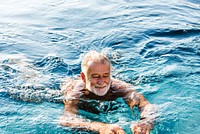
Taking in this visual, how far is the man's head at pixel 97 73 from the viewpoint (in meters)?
5.27

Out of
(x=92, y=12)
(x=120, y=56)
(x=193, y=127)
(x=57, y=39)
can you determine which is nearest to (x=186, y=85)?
(x=193, y=127)

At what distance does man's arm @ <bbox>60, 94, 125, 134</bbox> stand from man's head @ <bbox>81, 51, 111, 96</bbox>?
1.23 feet

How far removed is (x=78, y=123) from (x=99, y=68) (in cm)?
80

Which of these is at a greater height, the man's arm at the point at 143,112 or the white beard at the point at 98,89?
the white beard at the point at 98,89

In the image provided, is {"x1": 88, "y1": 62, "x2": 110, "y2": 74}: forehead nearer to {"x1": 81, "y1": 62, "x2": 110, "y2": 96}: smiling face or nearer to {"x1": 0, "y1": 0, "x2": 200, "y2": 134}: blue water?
{"x1": 81, "y1": 62, "x2": 110, "y2": 96}: smiling face

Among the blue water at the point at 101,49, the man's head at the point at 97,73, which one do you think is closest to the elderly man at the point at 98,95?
the man's head at the point at 97,73

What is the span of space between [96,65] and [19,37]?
4333 millimetres

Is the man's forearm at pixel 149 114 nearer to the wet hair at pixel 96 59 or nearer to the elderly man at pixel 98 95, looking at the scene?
the elderly man at pixel 98 95

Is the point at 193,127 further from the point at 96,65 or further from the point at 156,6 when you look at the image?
the point at 156,6

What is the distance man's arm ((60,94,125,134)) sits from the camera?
4609 millimetres

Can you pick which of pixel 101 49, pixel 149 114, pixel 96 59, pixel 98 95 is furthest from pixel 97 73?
pixel 101 49

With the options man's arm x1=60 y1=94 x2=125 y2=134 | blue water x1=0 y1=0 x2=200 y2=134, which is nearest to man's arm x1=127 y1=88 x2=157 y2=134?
blue water x1=0 y1=0 x2=200 y2=134

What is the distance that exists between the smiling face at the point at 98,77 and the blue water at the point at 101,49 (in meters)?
0.38

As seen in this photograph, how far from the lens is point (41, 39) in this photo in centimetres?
900
